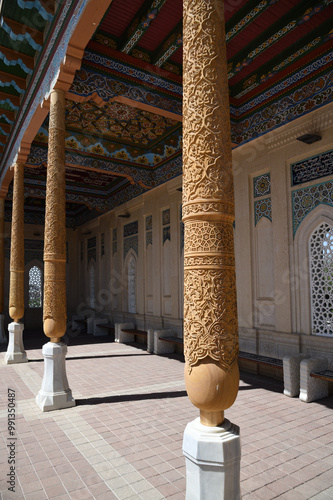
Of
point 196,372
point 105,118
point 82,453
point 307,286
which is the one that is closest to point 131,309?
point 105,118

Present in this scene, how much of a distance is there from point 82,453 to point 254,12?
19.8ft

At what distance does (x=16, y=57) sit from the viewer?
23.1 feet

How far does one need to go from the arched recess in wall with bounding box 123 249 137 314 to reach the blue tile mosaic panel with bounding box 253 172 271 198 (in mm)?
5891

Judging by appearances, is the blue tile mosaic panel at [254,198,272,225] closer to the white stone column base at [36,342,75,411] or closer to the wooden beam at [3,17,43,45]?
the white stone column base at [36,342,75,411]

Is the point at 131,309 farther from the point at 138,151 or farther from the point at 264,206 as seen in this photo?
the point at 264,206

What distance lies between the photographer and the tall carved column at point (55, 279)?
523 cm

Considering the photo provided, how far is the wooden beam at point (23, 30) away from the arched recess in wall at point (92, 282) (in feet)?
34.1

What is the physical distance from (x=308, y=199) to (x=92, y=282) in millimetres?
11636

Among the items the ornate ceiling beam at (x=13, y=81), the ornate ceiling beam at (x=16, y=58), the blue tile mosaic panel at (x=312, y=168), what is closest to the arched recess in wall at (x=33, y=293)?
the ornate ceiling beam at (x=13, y=81)

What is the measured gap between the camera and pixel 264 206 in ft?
23.7

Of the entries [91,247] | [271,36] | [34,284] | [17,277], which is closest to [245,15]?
[271,36]

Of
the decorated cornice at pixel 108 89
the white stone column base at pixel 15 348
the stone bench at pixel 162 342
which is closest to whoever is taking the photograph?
the decorated cornice at pixel 108 89

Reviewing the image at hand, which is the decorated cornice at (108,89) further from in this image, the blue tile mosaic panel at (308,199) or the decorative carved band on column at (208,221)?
the decorative carved band on column at (208,221)

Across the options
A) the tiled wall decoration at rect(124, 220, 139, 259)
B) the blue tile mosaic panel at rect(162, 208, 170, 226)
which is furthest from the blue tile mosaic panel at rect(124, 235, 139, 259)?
the blue tile mosaic panel at rect(162, 208, 170, 226)
